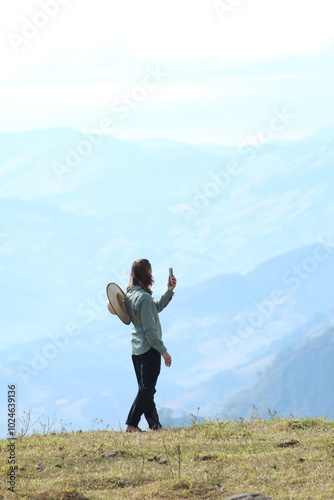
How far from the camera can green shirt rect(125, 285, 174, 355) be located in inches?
361

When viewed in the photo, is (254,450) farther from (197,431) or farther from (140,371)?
(140,371)

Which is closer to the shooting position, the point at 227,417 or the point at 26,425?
the point at 26,425

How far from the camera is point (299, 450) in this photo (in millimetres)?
8055

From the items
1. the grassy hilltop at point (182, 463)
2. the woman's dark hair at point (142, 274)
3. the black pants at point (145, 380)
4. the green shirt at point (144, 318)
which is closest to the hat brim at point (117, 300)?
the green shirt at point (144, 318)

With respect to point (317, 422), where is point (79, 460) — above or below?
below

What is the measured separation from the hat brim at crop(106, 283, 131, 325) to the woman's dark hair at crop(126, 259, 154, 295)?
0.20 metres

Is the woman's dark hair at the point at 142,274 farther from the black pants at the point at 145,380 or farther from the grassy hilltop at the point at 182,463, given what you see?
the grassy hilltop at the point at 182,463

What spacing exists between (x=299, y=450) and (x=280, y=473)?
0.91 m

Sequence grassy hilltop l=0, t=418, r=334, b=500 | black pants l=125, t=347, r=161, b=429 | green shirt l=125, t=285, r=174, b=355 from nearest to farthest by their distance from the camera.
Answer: grassy hilltop l=0, t=418, r=334, b=500
green shirt l=125, t=285, r=174, b=355
black pants l=125, t=347, r=161, b=429

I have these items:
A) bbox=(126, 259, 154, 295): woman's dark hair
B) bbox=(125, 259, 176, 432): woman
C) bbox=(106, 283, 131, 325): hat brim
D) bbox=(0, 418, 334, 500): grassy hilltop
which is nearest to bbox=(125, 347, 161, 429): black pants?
bbox=(125, 259, 176, 432): woman

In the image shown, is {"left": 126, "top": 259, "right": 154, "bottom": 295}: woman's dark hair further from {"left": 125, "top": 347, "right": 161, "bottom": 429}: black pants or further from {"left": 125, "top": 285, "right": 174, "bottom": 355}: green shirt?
{"left": 125, "top": 347, "right": 161, "bottom": 429}: black pants

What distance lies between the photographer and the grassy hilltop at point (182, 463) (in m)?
6.81

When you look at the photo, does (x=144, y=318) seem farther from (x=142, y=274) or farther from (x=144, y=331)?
(x=142, y=274)

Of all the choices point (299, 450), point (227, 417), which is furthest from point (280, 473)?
point (227, 417)
